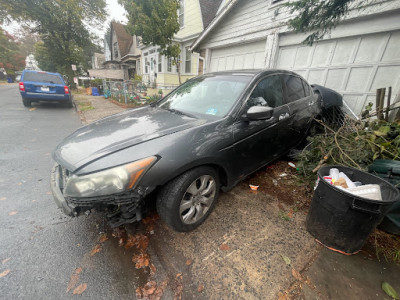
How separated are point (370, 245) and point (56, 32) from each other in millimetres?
26555

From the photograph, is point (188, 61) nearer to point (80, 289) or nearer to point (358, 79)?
point (358, 79)

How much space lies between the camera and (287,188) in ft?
9.09

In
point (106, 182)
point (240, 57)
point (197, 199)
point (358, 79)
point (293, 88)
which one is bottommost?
point (197, 199)

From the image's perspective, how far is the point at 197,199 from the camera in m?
1.90

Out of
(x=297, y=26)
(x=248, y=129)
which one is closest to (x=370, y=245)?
(x=248, y=129)

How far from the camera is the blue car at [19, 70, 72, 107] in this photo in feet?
24.6

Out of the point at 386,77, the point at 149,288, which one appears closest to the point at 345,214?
the point at 149,288

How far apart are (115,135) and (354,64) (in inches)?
217

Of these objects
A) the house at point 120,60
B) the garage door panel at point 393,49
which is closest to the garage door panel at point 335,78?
the garage door panel at point 393,49

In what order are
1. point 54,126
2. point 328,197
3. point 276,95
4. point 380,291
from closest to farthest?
point 380,291, point 328,197, point 276,95, point 54,126

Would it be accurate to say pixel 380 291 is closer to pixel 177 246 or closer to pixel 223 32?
pixel 177 246

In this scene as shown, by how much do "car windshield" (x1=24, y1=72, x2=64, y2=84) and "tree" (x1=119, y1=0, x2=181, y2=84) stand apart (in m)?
4.08

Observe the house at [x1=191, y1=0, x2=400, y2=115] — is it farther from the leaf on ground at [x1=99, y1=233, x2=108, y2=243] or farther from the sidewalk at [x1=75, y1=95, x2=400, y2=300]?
the leaf on ground at [x1=99, y1=233, x2=108, y2=243]

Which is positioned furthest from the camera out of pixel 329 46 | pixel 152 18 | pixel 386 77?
pixel 152 18
